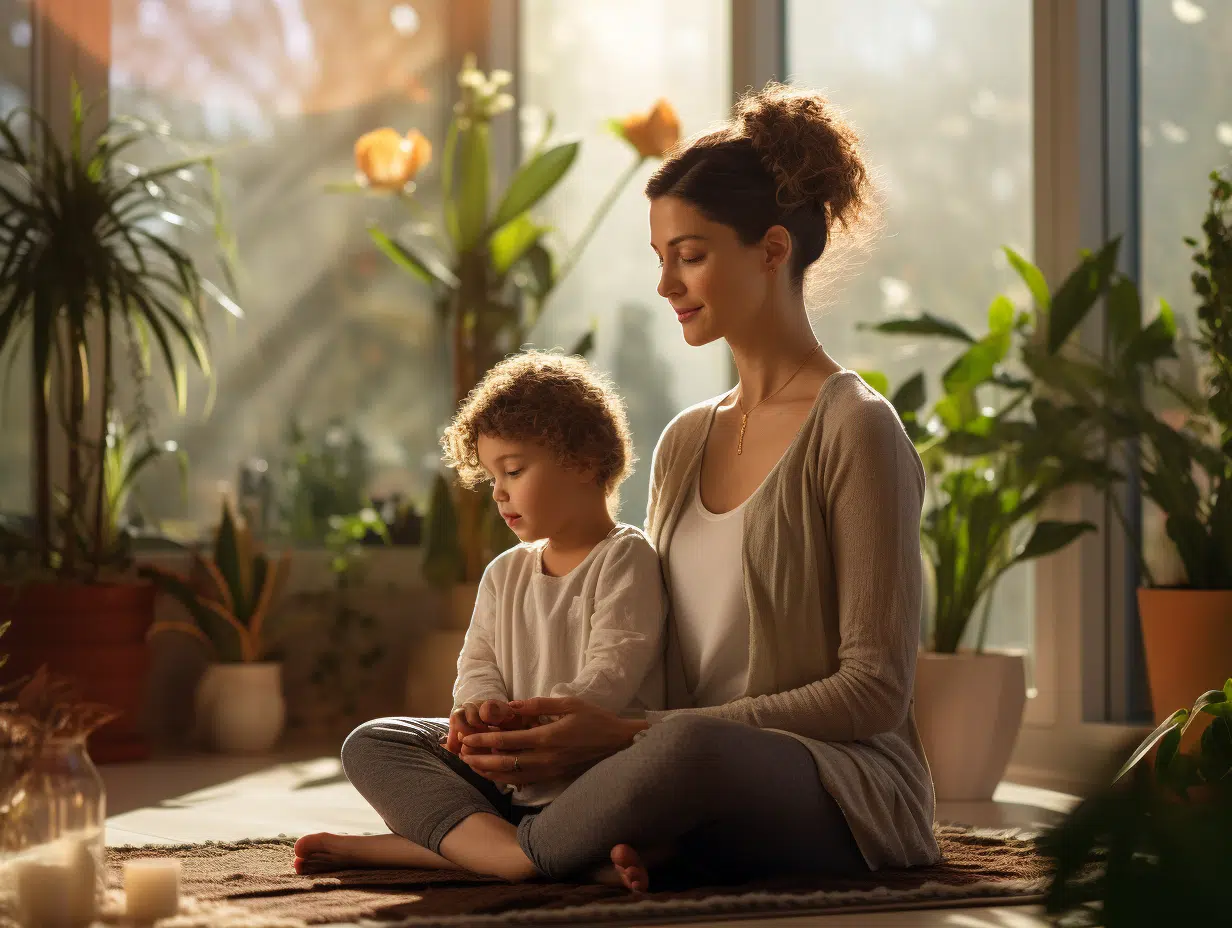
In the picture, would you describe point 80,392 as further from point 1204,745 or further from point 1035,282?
point 1204,745

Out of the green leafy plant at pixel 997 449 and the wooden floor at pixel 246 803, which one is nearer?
the wooden floor at pixel 246 803

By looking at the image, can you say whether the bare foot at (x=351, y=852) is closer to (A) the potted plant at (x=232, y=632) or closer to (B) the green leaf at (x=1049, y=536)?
(B) the green leaf at (x=1049, y=536)

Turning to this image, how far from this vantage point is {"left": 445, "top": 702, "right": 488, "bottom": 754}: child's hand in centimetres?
193

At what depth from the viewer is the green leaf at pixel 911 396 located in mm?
3346

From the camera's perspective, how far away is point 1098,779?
448 mm

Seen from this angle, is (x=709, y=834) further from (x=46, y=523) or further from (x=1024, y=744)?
(x=46, y=523)

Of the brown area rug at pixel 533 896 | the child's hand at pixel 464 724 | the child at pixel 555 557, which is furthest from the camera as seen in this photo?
the child at pixel 555 557

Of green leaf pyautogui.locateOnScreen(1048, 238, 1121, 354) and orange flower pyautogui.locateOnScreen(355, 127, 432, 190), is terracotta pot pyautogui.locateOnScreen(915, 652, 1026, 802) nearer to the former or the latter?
green leaf pyautogui.locateOnScreen(1048, 238, 1121, 354)

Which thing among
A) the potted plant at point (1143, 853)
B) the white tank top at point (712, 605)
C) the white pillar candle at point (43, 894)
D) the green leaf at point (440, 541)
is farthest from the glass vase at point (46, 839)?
the green leaf at point (440, 541)

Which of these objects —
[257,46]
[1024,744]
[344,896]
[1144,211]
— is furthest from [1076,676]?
[257,46]

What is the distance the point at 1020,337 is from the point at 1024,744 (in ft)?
3.14

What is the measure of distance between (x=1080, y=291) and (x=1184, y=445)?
0.39m

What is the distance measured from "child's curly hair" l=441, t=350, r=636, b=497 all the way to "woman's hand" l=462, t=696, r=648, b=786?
0.40 meters

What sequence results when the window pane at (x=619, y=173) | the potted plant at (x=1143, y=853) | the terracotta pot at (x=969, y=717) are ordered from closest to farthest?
the potted plant at (x=1143, y=853) → the terracotta pot at (x=969, y=717) → the window pane at (x=619, y=173)
